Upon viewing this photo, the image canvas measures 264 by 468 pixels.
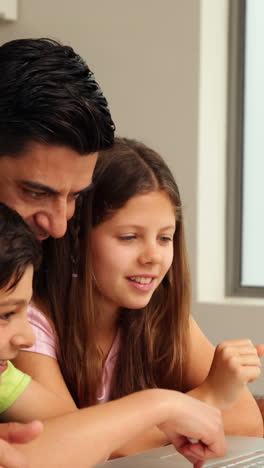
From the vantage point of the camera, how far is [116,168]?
1.84 m

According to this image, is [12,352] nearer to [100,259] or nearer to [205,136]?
[100,259]

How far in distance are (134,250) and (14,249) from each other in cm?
51

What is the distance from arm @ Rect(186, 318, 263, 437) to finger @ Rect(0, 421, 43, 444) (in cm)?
59

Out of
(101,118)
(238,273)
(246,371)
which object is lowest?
(238,273)

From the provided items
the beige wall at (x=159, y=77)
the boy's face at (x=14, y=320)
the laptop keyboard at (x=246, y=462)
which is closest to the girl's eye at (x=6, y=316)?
the boy's face at (x=14, y=320)

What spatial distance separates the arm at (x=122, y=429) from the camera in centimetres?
125

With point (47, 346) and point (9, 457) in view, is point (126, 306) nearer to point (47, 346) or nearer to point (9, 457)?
point (47, 346)

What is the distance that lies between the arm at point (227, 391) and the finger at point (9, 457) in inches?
24.2

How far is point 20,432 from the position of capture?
3.80 ft

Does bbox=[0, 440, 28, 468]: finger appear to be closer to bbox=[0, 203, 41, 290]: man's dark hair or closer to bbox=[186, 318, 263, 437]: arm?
bbox=[0, 203, 41, 290]: man's dark hair

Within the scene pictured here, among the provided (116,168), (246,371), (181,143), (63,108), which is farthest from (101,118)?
(181,143)

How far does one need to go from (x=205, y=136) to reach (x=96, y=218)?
6.50 ft

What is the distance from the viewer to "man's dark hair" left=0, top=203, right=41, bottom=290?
126cm

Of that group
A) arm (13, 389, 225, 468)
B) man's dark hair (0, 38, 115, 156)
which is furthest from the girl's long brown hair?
arm (13, 389, 225, 468)
